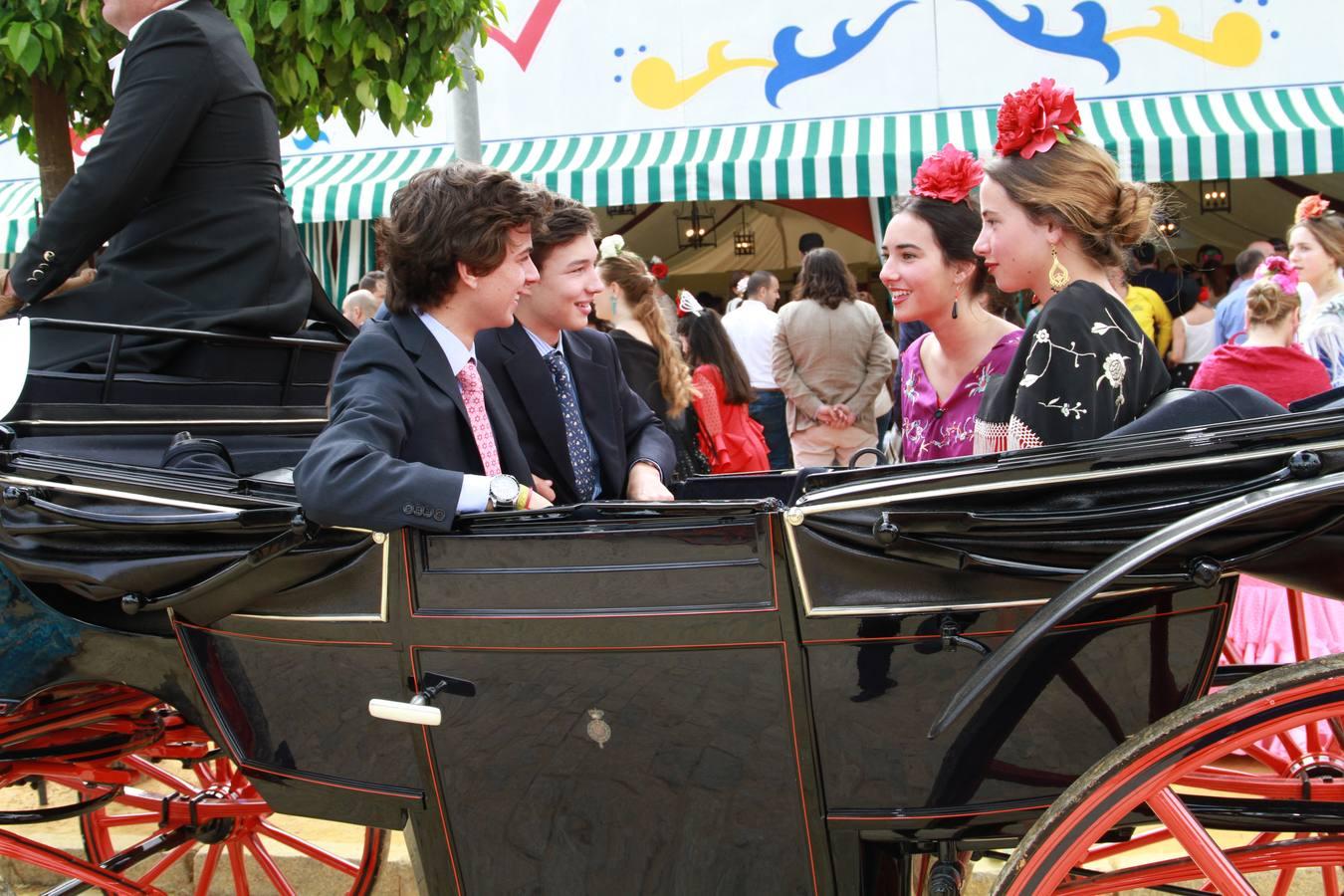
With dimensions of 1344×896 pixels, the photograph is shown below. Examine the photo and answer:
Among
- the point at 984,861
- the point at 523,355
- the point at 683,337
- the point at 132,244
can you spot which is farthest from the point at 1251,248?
Answer: the point at 132,244

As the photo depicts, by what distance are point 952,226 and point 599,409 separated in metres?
0.92

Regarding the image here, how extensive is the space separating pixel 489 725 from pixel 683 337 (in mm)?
4014

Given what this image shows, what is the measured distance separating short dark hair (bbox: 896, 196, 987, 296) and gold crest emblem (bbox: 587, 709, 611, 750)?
57.6 inches

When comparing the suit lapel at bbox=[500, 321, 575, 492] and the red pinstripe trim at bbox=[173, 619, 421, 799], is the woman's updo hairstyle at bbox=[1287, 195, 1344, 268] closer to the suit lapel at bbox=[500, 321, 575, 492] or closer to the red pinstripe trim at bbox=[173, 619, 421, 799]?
the suit lapel at bbox=[500, 321, 575, 492]

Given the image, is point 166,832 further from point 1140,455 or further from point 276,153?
point 1140,455

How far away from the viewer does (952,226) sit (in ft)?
9.12

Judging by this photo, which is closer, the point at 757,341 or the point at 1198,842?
the point at 1198,842

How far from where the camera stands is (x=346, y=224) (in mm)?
9945

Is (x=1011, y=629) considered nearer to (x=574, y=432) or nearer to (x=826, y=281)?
Answer: (x=574, y=432)

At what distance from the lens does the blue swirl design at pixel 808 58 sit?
9.14 metres

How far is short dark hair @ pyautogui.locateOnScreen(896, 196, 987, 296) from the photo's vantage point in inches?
109

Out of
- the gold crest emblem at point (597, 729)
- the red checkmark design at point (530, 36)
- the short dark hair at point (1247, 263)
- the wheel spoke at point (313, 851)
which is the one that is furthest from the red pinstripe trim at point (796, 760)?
the red checkmark design at point (530, 36)

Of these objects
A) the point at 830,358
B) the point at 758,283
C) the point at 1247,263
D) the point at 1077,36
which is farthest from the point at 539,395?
the point at 1077,36

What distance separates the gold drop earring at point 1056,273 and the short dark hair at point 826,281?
390 cm
